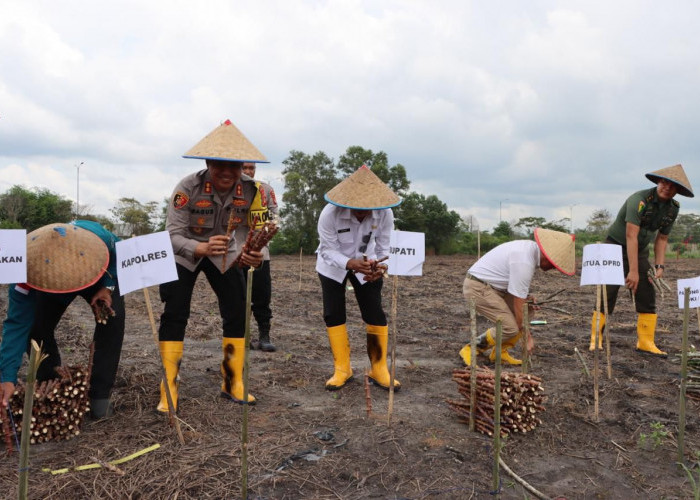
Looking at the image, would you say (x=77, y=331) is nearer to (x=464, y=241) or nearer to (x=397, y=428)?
(x=397, y=428)

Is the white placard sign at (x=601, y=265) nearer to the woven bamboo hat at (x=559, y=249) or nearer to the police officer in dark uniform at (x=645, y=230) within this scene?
the woven bamboo hat at (x=559, y=249)

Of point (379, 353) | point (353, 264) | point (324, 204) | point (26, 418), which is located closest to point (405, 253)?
point (353, 264)

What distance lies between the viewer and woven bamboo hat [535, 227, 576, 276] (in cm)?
425

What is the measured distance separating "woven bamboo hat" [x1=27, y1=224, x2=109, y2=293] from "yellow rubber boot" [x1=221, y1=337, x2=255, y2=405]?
1.03 m

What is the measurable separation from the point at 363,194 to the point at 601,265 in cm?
186

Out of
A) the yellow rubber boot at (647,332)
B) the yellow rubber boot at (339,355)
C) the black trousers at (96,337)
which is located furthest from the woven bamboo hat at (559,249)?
the black trousers at (96,337)

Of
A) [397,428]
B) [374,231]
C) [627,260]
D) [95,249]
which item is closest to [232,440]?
[397,428]

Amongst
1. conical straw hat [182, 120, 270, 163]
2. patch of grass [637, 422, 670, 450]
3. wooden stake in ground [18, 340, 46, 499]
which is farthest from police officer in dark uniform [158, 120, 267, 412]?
patch of grass [637, 422, 670, 450]

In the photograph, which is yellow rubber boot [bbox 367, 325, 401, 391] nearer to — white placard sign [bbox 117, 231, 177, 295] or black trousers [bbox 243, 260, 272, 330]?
black trousers [bbox 243, 260, 272, 330]

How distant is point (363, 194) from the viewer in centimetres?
391

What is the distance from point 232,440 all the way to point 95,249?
141 centimetres

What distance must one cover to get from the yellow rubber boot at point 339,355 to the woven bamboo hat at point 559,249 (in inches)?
68.6

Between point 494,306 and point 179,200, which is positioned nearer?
point 179,200

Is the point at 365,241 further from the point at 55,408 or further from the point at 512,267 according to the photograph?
the point at 55,408
